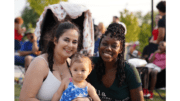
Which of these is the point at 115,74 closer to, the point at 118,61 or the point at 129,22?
the point at 118,61

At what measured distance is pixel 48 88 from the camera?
7.16ft

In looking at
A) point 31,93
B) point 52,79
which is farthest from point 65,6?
point 31,93

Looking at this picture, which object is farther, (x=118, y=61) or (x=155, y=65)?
(x=155, y=65)

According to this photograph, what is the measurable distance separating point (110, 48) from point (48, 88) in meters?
0.90

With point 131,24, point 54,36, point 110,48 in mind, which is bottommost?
point 110,48

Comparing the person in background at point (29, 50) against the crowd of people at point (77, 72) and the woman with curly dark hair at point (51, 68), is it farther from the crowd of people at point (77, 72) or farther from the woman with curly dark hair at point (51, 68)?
the woman with curly dark hair at point (51, 68)

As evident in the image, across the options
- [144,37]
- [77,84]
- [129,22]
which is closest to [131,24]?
[129,22]

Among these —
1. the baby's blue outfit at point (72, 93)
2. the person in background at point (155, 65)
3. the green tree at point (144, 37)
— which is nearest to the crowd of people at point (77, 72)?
the baby's blue outfit at point (72, 93)

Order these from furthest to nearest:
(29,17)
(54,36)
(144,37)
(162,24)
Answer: (29,17)
(144,37)
(162,24)
(54,36)

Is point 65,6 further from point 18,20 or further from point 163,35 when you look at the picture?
point 18,20

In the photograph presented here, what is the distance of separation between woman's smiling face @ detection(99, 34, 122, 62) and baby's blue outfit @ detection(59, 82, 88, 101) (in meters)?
0.54

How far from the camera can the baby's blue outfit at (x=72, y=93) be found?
6.93 ft

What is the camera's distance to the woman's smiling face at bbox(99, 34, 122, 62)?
2.43 metres

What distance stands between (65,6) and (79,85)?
1404 millimetres
